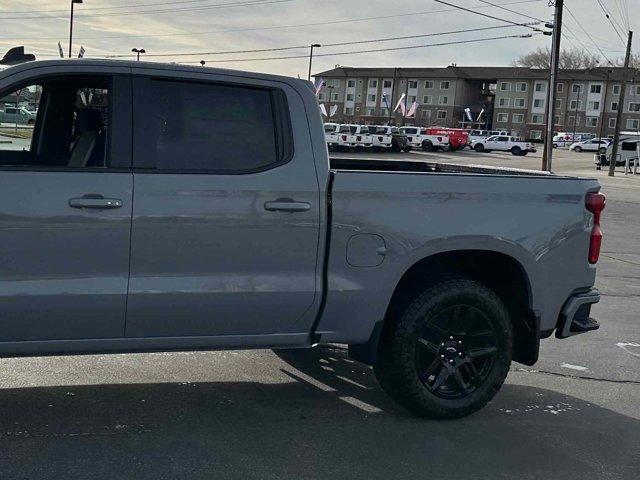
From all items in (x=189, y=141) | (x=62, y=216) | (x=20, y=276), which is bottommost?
(x=20, y=276)

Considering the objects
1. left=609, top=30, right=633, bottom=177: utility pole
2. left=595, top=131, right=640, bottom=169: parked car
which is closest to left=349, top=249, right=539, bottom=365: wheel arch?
left=609, top=30, right=633, bottom=177: utility pole

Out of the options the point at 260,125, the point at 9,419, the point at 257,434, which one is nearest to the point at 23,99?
the point at 260,125

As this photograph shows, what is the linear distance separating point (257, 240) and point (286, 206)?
0.24m

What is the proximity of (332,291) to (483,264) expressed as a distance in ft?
3.94

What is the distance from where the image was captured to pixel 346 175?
15.0ft

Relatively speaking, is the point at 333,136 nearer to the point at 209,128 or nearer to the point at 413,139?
the point at 413,139

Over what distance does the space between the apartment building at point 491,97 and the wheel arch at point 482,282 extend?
115899 mm

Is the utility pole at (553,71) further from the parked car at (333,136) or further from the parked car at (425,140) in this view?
the parked car at (425,140)

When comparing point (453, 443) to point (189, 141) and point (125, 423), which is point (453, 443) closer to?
point (125, 423)

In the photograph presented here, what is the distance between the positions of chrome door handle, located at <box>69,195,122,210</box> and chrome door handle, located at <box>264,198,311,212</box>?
2.56 ft

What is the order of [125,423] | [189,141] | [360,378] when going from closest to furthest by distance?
[189,141] < [125,423] < [360,378]

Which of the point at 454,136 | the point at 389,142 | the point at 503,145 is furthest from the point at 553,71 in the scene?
the point at 503,145

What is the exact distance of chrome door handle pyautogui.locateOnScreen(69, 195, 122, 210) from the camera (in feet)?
Answer: 13.2

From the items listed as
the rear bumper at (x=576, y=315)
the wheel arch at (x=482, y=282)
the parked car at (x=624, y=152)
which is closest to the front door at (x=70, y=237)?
the wheel arch at (x=482, y=282)
